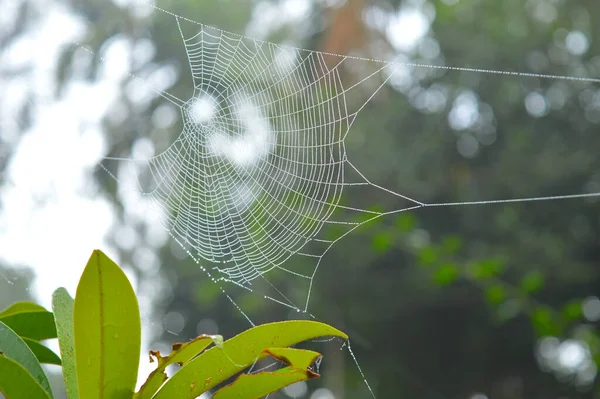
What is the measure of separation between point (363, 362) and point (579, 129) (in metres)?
4.25

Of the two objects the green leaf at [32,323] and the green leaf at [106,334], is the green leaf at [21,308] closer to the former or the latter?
the green leaf at [32,323]

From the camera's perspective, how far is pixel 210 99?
2.25 m

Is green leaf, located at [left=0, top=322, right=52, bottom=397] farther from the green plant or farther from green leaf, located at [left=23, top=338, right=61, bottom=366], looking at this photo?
green leaf, located at [left=23, top=338, right=61, bottom=366]

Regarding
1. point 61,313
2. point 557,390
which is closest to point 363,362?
point 557,390

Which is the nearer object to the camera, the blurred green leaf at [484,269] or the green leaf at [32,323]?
Result: the green leaf at [32,323]

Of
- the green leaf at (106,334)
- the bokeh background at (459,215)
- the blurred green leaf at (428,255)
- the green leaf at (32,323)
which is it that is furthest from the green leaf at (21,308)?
the bokeh background at (459,215)

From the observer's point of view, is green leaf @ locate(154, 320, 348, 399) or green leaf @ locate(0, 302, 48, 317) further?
green leaf @ locate(0, 302, 48, 317)

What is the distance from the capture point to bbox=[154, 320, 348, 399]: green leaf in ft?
2.79

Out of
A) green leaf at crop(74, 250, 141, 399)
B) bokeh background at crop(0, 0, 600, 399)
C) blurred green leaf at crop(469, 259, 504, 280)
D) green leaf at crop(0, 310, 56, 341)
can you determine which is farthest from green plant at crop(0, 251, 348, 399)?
bokeh background at crop(0, 0, 600, 399)

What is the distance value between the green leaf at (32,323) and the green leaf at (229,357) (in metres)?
0.32

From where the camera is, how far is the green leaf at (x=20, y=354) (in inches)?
33.5

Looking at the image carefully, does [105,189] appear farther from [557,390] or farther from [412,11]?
[557,390]

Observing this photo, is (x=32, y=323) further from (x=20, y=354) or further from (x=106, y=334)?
(x=106, y=334)

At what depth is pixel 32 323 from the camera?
107cm
